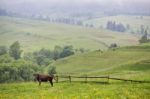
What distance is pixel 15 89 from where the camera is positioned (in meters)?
45.4

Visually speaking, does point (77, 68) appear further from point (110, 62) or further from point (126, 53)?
point (126, 53)

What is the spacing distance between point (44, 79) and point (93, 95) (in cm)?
1389

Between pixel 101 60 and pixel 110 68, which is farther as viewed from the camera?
pixel 101 60

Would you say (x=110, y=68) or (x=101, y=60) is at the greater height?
(x=101, y=60)

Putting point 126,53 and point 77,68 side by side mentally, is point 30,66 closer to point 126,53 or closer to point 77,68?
point 77,68

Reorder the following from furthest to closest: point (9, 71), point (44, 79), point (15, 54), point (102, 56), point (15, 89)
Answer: point (15, 54) → point (102, 56) → point (9, 71) → point (44, 79) → point (15, 89)

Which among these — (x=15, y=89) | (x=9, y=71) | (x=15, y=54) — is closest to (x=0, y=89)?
(x=15, y=89)

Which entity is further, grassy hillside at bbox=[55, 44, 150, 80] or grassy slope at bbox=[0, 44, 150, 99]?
grassy hillside at bbox=[55, 44, 150, 80]

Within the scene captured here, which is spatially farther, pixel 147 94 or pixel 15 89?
pixel 15 89

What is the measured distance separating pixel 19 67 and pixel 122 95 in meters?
98.6

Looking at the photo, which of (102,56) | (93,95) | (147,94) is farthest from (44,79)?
(102,56)

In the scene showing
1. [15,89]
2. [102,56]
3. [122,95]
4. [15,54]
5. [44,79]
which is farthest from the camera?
[15,54]

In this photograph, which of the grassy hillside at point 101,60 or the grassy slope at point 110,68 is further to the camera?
the grassy hillside at point 101,60

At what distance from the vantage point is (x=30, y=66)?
136 m
